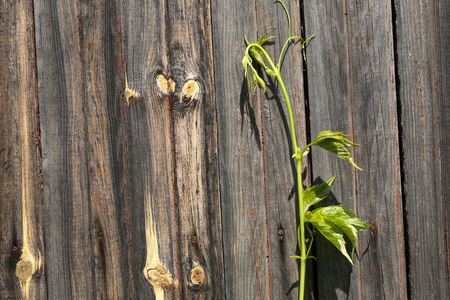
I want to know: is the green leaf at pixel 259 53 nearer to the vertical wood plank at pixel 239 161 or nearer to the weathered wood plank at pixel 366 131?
the vertical wood plank at pixel 239 161

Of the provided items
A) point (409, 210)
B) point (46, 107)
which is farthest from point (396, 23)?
point (46, 107)

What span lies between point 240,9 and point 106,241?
0.90 meters

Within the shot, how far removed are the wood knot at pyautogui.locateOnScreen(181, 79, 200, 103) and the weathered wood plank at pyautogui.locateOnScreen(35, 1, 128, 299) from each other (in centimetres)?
22

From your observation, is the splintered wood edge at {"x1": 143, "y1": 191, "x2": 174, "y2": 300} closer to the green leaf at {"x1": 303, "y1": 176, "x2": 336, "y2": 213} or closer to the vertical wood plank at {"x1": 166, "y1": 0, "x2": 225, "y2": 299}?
the vertical wood plank at {"x1": 166, "y1": 0, "x2": 225, "y2": 299}

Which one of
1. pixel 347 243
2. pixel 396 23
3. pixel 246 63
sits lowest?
pixel 347 243

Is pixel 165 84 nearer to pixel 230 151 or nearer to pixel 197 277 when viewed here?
pixel 230 151

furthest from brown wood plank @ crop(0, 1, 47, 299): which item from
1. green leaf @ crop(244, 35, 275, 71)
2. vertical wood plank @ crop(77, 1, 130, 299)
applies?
green leaf @ crop(244, 35, 275, 71)

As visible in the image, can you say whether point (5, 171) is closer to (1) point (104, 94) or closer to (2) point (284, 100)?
(1) point (104, 94)

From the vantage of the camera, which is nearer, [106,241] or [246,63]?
[246,63]

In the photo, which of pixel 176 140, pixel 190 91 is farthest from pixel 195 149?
pixel 190 91

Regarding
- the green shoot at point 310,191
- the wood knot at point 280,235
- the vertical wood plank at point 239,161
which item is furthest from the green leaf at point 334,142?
the wood knot at point 280,235

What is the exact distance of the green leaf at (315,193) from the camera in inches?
52.8

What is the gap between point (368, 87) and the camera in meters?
1.40

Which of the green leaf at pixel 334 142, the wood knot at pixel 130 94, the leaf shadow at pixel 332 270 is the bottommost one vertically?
the leaf shadow at pixel 332 270
